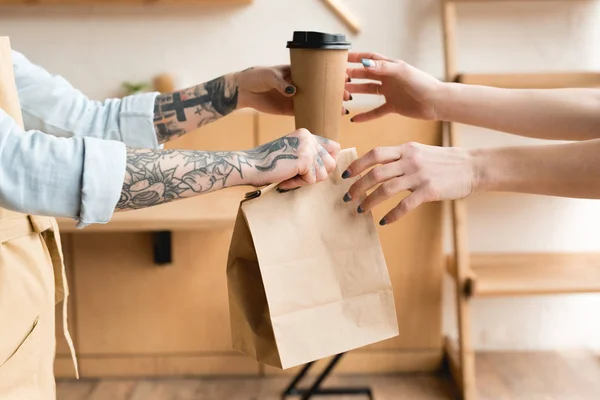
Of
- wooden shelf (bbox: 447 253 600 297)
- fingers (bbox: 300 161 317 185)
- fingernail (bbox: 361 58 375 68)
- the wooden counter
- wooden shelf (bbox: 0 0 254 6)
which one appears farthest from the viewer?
the wooden counter

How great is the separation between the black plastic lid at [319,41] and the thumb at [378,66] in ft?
0.78

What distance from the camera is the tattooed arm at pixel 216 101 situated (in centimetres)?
117

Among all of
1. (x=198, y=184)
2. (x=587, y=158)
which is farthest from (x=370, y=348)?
(x=198, y=184)

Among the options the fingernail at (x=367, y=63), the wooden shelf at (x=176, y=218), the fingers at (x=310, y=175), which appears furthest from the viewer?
the wooden shelf at (x=176, y=218)

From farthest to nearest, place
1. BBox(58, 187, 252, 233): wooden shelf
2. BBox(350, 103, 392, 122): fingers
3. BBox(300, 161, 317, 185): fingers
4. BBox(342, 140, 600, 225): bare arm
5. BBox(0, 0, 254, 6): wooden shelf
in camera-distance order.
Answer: BBox(0, 0, 254, 6): wooden shelf, BBox(58, 187, 252, 233): wooden shelf, BBox(350, 103, 392, 122): fingers, BBox(342, 140, 600, 225): bare arm, BBox(300, 161, 317, 185): fingers

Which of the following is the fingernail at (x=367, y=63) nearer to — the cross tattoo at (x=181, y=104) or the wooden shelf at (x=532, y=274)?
the cross tattoo at (x=181, y=104)

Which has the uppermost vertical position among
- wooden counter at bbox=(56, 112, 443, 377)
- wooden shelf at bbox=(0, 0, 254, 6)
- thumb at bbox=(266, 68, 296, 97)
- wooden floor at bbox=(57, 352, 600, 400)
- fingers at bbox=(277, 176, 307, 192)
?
wooden shelf at bbox=(0, 0, 254, 6)

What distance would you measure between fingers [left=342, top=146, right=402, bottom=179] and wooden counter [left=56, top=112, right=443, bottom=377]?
3.33 ft

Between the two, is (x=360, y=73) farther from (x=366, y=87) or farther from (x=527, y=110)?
(x=527, y=110)

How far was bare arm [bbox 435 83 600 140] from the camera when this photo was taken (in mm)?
1259

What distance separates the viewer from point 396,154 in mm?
978

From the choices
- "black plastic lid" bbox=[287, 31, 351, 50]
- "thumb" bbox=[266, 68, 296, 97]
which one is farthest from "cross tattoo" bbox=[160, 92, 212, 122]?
"black plastic lid" bbox=[287, 31, 351, 50]

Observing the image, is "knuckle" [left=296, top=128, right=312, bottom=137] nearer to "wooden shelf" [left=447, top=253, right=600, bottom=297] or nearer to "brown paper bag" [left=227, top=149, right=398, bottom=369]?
"brown paper bag" [left=227, top=149, right=398, bottom=369]

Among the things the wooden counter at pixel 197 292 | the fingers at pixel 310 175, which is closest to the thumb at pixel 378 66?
the fingers at pixel 310 175
